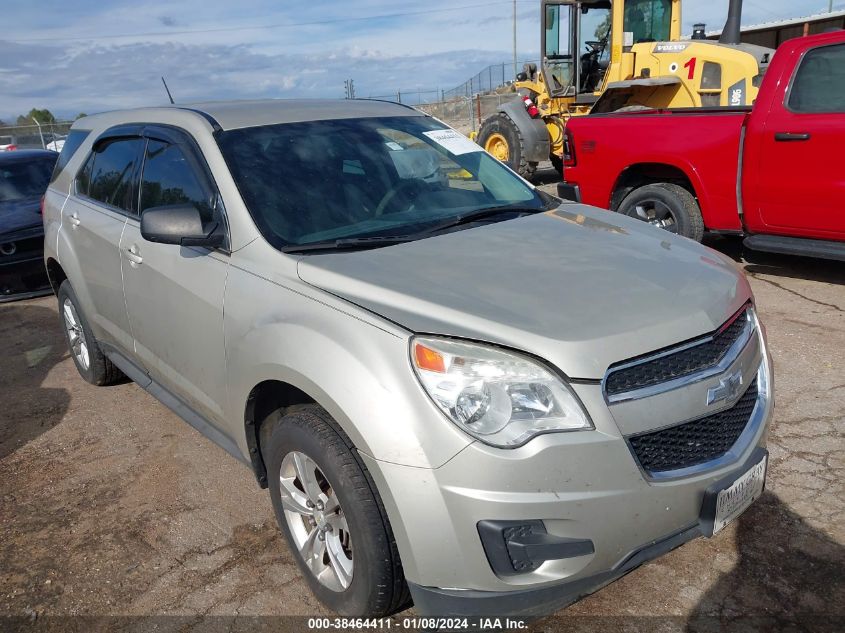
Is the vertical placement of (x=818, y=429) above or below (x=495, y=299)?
below

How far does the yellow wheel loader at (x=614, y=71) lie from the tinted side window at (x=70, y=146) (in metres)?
6.20

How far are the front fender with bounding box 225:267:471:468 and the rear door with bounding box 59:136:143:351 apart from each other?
141 centimetres

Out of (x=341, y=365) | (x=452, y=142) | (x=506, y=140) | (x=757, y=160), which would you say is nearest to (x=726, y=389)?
(x=341, y=365)

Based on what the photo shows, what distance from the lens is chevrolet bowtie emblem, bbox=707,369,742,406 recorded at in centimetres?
222

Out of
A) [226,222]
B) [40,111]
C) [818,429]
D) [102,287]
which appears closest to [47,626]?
[226,222]

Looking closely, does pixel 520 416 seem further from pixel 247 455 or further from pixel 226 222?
pixel 226 222

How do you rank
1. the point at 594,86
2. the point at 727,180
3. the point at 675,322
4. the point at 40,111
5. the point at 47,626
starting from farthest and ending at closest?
the point at 40,111, the point at 594,86, the point at 727,180, the point at 47,626, the point at 675,322

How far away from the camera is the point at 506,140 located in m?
12.0

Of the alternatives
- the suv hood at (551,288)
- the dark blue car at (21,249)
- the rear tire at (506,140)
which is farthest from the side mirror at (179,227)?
the rear tire at (506,140)

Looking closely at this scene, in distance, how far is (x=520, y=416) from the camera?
6.68ft

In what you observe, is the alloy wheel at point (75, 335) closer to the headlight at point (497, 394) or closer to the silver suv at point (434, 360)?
the silver suv at point (434, 360)

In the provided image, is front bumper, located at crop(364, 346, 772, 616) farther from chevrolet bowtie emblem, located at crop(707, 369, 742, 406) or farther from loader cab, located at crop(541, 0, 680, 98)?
loader cab, located at crop(541, 0, 680, 98)

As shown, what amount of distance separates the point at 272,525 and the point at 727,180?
15.8 ft

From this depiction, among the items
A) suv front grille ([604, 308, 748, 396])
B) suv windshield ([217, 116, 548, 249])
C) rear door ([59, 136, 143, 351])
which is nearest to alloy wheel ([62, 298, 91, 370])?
rear door ([59, 136, 143, 351])
